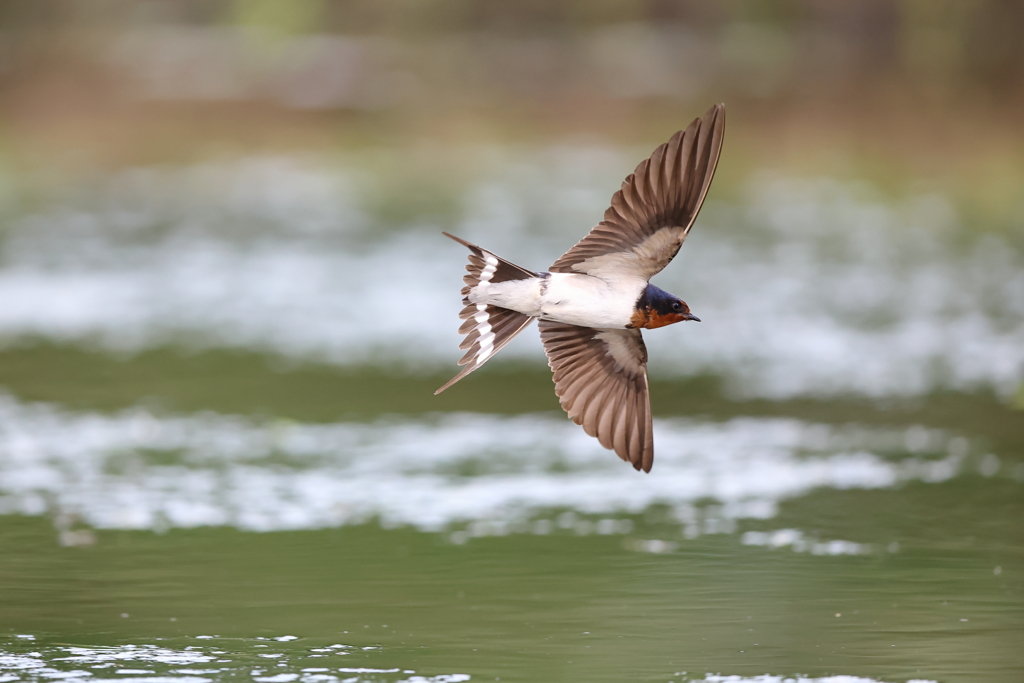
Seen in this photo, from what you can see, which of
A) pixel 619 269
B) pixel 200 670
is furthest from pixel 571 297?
pixel 200 670

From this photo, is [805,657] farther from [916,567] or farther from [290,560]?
[290,560]

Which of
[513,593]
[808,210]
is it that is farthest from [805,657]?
[808,210]

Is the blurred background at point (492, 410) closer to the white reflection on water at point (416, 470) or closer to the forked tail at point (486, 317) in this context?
the white reflection on water at point (416, 470)

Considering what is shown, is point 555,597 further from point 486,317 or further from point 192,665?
point 192,665

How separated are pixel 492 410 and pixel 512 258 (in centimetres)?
427

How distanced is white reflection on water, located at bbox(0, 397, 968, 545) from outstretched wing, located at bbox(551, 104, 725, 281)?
2.12m

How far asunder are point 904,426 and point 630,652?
4100 millimetres

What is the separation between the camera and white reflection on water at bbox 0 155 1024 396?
1076cm

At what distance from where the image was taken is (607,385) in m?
5.36

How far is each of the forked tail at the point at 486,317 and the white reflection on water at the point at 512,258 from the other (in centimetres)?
484

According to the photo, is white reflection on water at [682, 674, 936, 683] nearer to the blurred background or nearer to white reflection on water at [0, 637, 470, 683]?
the blurred background

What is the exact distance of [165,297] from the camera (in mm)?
12789

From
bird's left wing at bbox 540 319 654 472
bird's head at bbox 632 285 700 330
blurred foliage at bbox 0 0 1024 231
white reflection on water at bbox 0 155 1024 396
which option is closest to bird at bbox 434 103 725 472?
bird's head at bbox 632 285 700 330

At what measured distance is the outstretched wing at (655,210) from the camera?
189 inches
